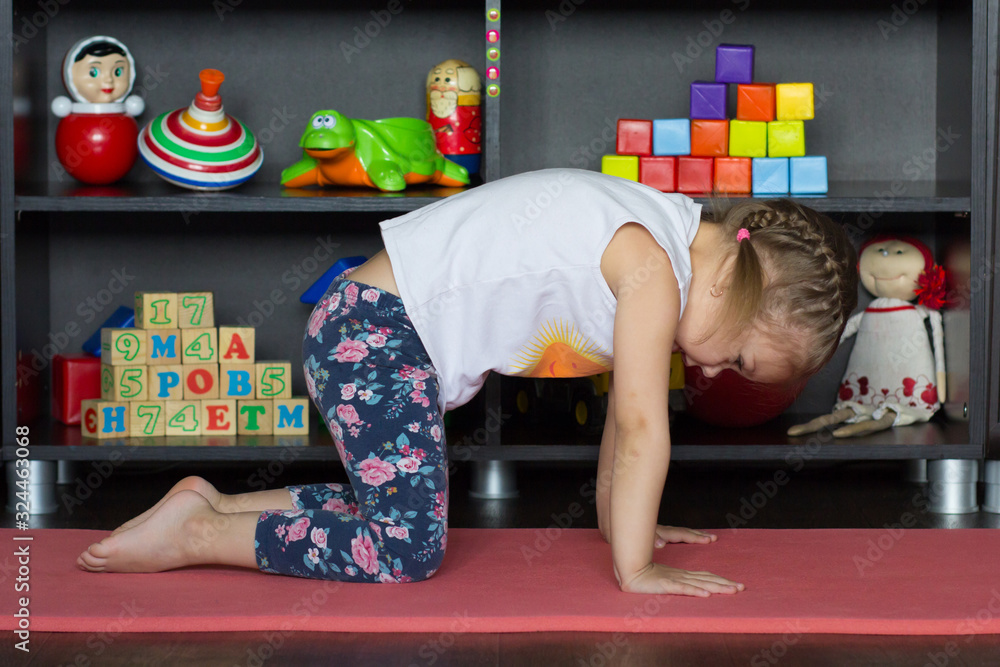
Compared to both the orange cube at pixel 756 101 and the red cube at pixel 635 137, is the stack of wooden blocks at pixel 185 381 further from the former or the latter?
the orange cube at pixel 756 101

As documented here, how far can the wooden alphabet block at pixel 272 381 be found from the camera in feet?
5.42

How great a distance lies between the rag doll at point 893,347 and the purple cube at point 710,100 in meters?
0.39

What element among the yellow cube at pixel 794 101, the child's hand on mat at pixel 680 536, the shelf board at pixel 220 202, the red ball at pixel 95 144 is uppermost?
the yellow cube at pixel 794 101

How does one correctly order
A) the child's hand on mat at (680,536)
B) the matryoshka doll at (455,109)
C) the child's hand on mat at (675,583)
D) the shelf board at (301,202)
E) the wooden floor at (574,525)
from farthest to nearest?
the matryoshka doll at (455,109) < the shelf board at (301,202) < the child's hand on mat at (680,536) < the child's hand on mat at (675,583) < the wooden floor at (574,525)

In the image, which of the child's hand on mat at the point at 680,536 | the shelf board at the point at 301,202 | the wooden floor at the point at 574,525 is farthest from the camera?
the shelf board at the point at 301,202

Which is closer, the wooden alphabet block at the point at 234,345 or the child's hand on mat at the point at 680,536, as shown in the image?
the child's hand on mat at the point at 680,536

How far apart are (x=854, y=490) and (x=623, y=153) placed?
66cm

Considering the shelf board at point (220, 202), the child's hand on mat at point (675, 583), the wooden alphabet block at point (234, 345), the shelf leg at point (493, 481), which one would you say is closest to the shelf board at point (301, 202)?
the shelf board at point (220, 202)

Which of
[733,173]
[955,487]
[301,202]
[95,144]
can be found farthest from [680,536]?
[95,144]

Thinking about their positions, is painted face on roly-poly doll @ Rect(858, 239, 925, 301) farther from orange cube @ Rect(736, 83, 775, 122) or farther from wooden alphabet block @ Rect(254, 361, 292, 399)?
wooden alphabet block @ Rect(254, 361, 292, 399)

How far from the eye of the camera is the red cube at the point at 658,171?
5.34ft

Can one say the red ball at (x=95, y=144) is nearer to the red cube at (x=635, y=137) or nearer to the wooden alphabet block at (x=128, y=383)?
the wooden alphabet block at (x=128, y=383)

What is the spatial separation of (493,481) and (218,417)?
442mm

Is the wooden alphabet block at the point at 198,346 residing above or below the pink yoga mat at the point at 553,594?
above
